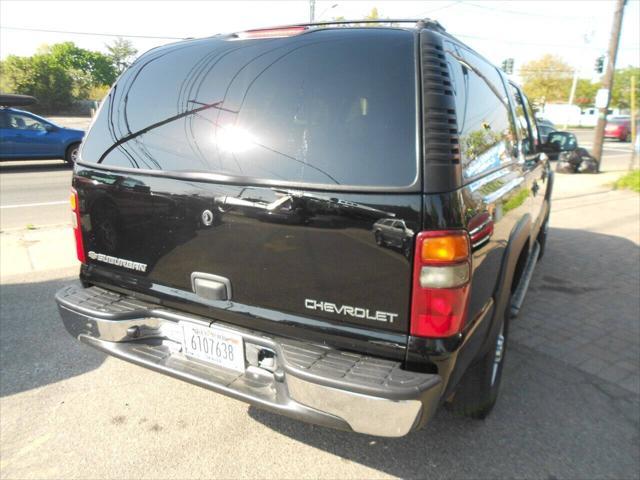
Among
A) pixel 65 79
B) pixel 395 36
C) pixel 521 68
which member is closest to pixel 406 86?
pixel 395 36

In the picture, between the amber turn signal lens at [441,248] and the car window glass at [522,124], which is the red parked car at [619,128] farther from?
the amber turn signal lens at [441,248]

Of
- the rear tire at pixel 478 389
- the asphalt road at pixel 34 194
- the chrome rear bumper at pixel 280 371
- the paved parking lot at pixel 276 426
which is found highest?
the chrome rear bumper at pixel 280 371

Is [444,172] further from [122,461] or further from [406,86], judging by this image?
[122,461]

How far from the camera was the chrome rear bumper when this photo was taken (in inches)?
71.6

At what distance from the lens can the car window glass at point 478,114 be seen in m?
2.05

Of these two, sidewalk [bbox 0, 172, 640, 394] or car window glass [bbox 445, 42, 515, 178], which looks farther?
sidewalk [bbox 0, 172, 640, 394]

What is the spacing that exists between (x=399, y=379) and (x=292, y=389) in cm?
45

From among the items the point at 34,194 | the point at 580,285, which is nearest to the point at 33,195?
the point at 34,194

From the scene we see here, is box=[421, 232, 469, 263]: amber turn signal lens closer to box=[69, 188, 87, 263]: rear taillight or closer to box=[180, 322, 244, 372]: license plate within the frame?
box=[180, 322, 244, 372]: license plate

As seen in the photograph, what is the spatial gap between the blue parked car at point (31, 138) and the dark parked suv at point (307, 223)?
12704 millimetres

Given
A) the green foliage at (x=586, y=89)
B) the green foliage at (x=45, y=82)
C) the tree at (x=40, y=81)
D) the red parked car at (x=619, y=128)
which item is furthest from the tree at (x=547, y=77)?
the tree at (x=40, y=81)

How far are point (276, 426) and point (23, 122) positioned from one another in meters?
14.0

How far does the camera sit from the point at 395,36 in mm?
2057

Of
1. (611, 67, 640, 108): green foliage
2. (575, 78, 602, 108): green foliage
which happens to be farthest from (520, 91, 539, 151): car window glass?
(575, 78, 602, 108): green foliage
